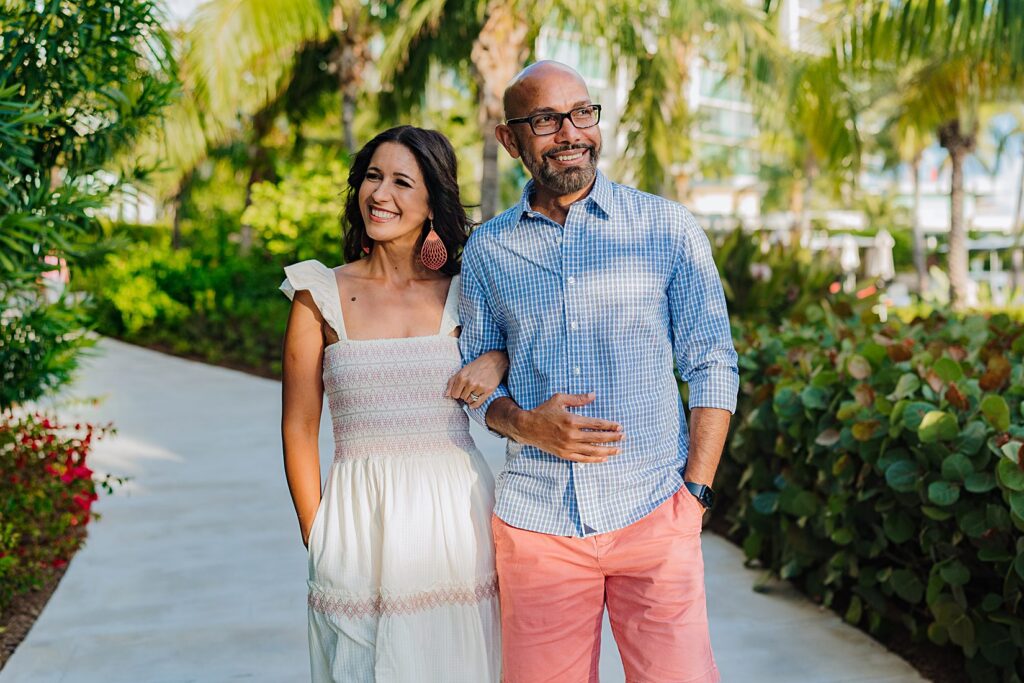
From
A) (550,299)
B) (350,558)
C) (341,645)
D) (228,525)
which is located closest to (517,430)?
(550,299)

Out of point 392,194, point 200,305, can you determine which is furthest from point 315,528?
point 200,305

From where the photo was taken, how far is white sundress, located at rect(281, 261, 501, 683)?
8.41 ft

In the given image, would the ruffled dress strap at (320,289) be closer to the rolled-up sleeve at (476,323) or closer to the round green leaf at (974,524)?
the rolled-up sleeve at (476,323)

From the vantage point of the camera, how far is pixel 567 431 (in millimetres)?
2381

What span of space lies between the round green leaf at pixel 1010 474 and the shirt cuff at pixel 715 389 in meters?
1.18

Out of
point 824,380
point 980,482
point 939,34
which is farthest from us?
point 939,34

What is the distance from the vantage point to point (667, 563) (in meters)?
2.45

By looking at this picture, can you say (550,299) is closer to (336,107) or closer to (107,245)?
(107,245)

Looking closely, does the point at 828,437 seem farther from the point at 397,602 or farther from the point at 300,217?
the point at 300,217

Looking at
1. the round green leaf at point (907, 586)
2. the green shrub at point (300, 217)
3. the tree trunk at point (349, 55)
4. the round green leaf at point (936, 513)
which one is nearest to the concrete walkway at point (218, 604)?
the round green leaf at point (907, 586)

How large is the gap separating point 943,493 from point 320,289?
2.12 m

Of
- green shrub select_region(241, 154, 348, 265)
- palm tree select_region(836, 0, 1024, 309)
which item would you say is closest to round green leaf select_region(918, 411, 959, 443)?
palm tree select_region(836, 0, 1024, 309)

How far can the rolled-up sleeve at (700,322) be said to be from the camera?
8.21 feet

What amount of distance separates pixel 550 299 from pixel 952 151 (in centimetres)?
2319
